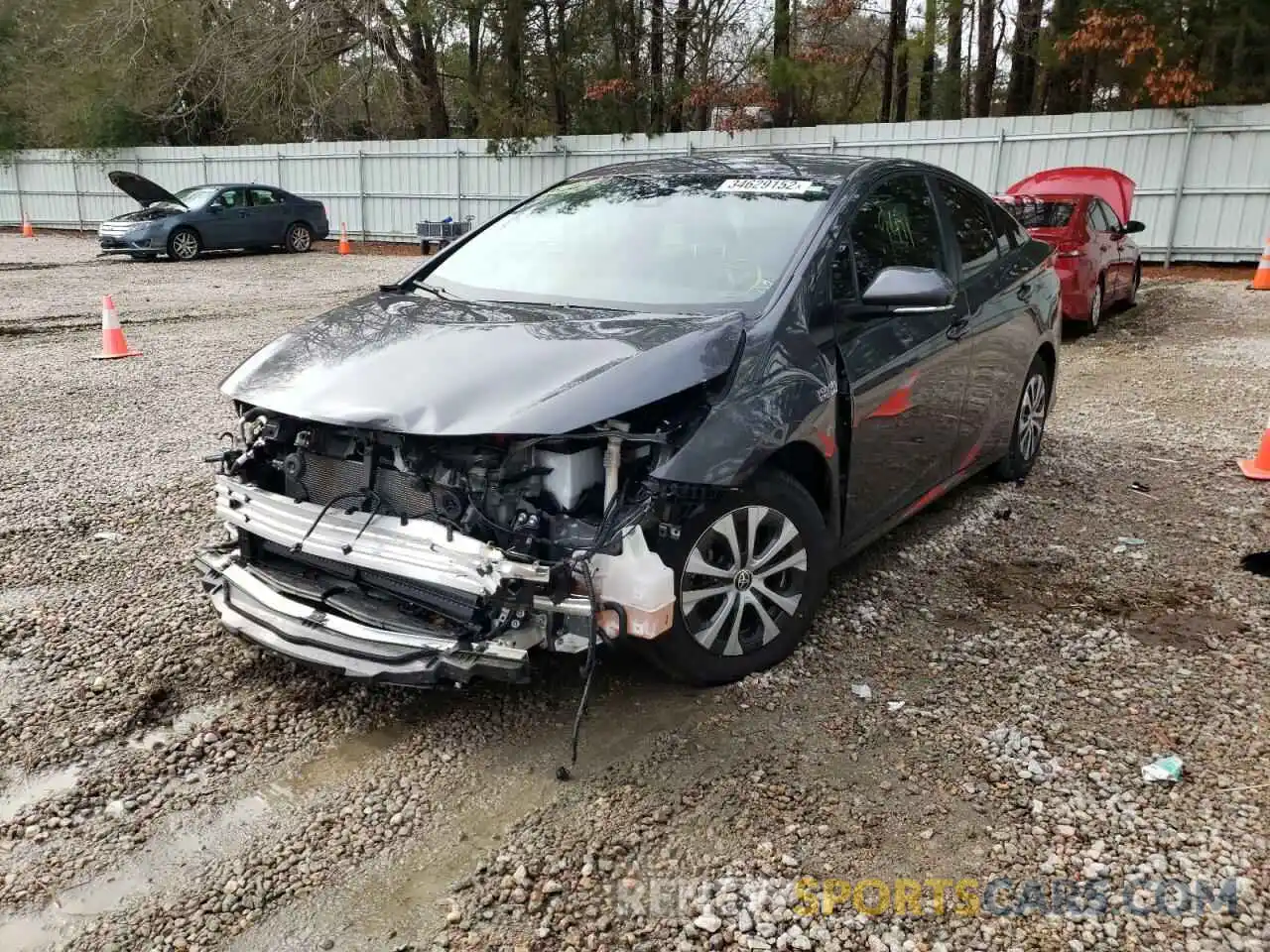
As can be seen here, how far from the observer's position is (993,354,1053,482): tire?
5.59m

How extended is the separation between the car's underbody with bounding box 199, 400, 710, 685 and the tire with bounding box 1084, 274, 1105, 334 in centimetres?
901

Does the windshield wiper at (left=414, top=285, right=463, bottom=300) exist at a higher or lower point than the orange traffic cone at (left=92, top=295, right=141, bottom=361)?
higher

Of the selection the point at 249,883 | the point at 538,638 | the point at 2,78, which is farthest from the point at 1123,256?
the point at 2,78

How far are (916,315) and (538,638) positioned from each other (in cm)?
219

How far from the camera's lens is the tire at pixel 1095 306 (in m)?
10.7

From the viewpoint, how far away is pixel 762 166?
4.47m

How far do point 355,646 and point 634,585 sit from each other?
86cm

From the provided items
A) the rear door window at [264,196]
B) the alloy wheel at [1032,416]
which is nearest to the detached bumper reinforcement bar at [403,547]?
the alloy wheel at [1032,416]

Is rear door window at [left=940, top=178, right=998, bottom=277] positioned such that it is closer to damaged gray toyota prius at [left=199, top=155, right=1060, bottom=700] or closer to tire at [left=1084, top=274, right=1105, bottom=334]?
damaged gray toyota prius at [left=199, top=155, right=1060, bottom=700]

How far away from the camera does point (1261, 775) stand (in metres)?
3.04

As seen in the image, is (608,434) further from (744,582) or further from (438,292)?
(438,292)

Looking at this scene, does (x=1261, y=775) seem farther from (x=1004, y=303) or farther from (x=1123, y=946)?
(x=1004, y=303)

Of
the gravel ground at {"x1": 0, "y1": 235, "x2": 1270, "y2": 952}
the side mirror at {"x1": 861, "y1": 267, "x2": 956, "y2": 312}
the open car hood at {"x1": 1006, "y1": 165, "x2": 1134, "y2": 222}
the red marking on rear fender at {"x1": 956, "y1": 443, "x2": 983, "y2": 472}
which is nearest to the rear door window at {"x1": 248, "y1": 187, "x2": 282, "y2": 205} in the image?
the open car hood at {"x1": 1006, "y1": 165, "x2": 1134, "y2": 222}

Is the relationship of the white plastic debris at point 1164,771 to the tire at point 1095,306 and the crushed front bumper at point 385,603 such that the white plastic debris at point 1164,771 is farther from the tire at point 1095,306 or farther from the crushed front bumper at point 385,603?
the tire at point 1095,306
